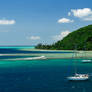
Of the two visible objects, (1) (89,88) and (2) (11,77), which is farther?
(2) (11,77)

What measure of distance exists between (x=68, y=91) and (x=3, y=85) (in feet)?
55.6

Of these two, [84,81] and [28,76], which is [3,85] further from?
[84,81]

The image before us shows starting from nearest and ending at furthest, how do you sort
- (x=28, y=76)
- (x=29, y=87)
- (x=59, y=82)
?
(x=29, y=87) → (x=59, y=82) → (x=28, y=76)

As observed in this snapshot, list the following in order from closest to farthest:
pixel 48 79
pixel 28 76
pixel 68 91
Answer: pixel 68 91 < pixel 48 79 < pixel 28 76

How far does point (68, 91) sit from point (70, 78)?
1101cm

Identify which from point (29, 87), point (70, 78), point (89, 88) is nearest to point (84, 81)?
point (70, 78)

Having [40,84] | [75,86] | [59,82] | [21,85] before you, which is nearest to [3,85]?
[21,85]

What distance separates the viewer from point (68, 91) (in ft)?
162

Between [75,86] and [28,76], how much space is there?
1826cm

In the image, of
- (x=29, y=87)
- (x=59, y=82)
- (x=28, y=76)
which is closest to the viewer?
(x=29, y=87)

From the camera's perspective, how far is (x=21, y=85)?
5541 centimetres

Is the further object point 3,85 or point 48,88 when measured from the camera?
point 3,85

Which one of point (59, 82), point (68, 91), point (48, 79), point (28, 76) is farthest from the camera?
point (28, 76)

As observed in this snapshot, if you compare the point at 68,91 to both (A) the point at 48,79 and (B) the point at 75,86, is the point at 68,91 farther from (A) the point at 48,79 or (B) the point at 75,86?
(A) the point at 48,79
